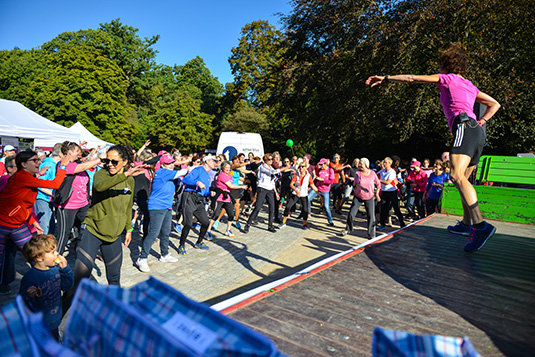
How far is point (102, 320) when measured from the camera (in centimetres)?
115

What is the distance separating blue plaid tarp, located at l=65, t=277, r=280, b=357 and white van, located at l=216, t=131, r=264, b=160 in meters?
15.3

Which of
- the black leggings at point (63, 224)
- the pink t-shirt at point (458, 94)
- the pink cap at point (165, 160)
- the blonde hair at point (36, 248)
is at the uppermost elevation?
the pink t-shirt at point (458, 94)

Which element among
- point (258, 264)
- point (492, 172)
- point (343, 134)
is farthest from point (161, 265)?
point (343, 134)

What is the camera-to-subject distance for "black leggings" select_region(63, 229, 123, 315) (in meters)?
3.65

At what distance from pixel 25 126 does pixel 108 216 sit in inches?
461

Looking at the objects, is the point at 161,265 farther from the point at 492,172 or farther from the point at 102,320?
the point at 492,172

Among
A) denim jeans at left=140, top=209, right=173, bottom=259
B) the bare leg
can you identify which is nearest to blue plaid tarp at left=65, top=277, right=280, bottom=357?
the bare leg

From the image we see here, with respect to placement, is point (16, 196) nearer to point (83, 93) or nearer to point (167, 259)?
point (167, 259)

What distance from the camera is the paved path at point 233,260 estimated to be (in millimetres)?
5625

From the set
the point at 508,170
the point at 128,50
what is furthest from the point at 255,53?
the point at 508,170

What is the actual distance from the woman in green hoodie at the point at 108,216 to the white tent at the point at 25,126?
1068cm

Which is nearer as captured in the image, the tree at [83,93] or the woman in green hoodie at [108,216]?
the woman in green hoodie at [108,216]

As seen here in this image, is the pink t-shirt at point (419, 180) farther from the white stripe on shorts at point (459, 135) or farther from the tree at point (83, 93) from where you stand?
the tree at point (83, 93)

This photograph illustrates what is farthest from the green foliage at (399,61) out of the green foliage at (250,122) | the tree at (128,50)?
the tree at (128,50)
